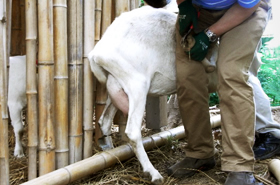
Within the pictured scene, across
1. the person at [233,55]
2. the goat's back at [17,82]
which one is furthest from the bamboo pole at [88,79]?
the person at [233,55]

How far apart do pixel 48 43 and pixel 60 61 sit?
6.2 inches

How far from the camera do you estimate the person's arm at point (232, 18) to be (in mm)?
2275

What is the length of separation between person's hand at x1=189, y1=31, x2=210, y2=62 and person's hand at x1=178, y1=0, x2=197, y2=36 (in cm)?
9

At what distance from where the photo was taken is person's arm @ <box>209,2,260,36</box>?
2.28m

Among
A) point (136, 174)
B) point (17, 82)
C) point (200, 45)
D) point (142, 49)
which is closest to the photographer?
point (200, 45)

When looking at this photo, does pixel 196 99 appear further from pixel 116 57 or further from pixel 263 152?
pixel 263 152

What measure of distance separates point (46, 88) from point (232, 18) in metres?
1.29

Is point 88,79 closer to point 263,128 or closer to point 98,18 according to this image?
point 98,18

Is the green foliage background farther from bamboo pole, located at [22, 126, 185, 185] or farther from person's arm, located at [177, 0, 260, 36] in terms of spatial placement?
person's arm, located at [177, 0, 260, 36]

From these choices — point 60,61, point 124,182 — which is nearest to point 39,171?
point 124,182

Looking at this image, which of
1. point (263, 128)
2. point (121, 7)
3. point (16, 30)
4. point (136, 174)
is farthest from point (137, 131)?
point (16, 30)

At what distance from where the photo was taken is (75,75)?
8.96 feet

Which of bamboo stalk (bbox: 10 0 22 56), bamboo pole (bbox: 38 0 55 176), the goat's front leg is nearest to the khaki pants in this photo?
the goat's front leg

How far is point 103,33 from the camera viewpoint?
3.01m
